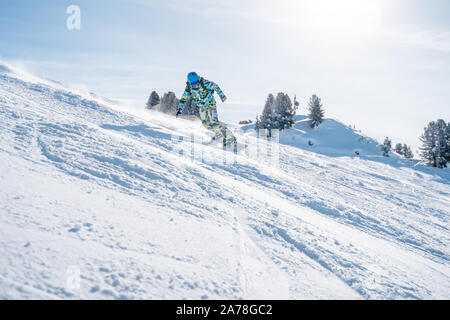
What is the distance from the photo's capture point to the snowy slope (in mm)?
1960

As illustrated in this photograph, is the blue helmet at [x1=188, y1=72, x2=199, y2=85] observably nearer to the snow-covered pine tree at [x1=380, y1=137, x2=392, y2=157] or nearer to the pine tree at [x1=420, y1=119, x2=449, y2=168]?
the snow-covered pine tree at [x1=380, y1=137, x2=392, y2=157]

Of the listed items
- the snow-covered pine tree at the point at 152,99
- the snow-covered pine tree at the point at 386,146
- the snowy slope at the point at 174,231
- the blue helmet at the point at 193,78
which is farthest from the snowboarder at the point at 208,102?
the snow-covered pine tree at the point at 152,99

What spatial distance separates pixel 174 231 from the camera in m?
2.69

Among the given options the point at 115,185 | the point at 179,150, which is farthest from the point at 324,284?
the point at 179,150

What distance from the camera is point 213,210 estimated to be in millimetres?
3393

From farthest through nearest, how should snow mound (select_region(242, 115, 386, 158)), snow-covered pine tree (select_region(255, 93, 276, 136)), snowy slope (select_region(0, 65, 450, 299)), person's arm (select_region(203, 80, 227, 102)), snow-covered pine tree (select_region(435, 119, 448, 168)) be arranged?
snow-covered pine tree (select_region(255, 93, 276, 136)) < snow mound (select_region(242, 115, 386, 158)) < snow-covered pine tree (select_region(435, 119, 448, 168)) < person's arm (select_region(203, 80, 227, 102)) < snowy slope (select_region(0, 65, 450, 299))

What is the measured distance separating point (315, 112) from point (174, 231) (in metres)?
46.7

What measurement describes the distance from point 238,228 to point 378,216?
3823 mm

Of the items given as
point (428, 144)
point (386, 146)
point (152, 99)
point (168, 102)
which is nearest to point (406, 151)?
point (428, 144)

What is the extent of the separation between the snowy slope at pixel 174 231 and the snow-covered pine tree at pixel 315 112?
4182 centimetres

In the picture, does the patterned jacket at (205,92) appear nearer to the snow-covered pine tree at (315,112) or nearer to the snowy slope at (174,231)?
the snowy slope at (174,231)

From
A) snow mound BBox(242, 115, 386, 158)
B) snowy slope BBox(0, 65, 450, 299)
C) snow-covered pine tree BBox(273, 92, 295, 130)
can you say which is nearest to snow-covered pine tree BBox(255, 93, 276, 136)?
snow-covered pine tree BBox(273, 92, 295, 130)

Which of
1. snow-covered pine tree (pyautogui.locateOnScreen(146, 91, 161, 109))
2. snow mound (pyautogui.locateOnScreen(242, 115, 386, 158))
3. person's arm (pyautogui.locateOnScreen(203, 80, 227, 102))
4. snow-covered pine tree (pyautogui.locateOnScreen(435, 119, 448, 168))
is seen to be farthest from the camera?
snow-covered pine tree (pyautogui.locateOnScreen(146, 91, 161, 109))

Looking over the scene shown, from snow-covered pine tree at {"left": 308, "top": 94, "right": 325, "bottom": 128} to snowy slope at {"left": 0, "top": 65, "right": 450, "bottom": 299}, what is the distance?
137 ft
